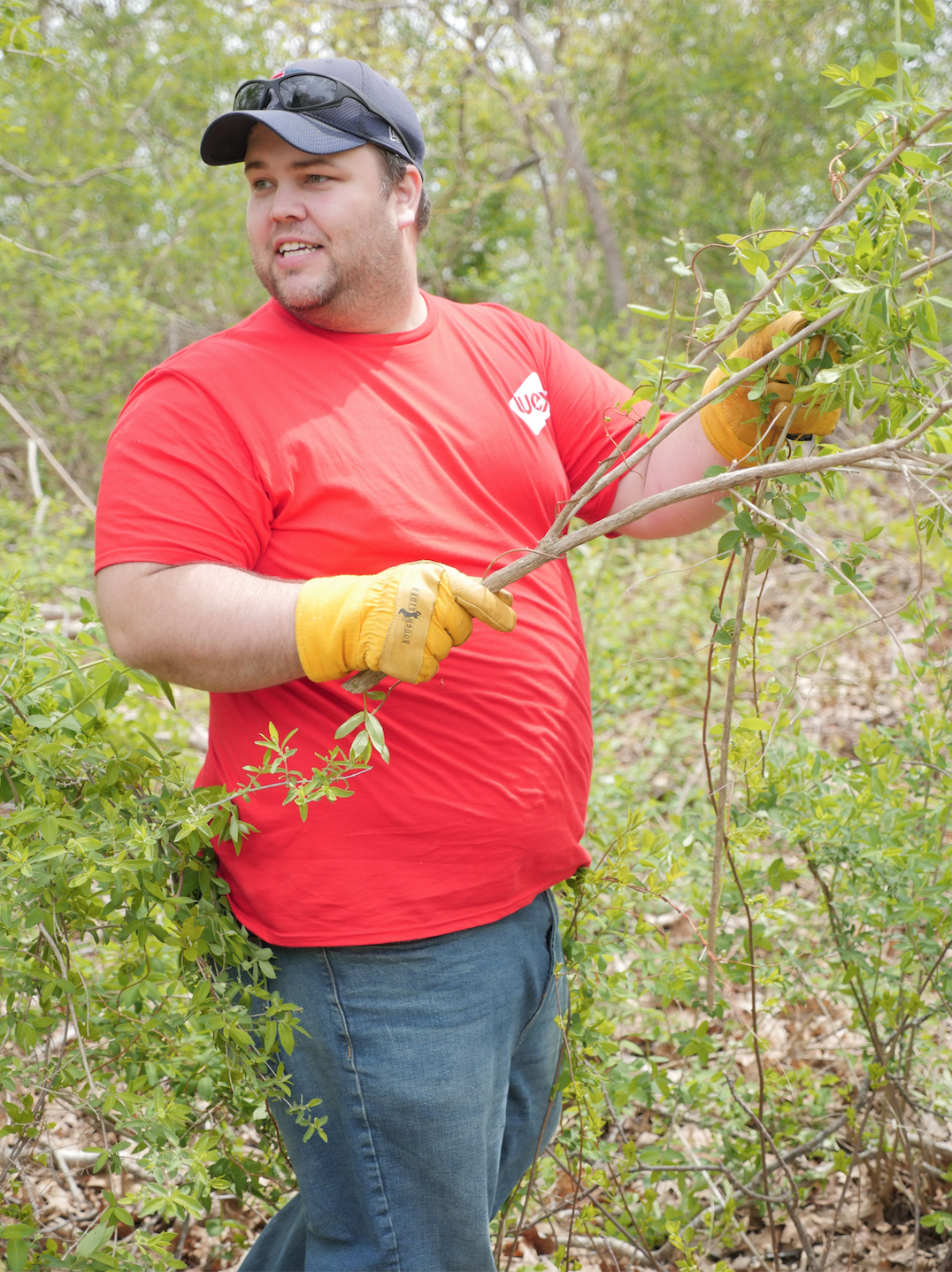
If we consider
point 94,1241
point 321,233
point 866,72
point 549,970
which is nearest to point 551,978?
point 549,970

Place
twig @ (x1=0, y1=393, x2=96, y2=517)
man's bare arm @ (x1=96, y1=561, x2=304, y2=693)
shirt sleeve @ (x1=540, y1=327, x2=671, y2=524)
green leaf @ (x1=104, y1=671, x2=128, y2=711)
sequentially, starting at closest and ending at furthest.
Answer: man's bare arm @ (x1=96, y1=561, x2=304, y2=693), green leaf @ (x1=104, y1=671, x2=128, y2=711), shirt sleeve @ (x1=540, y1=327, x2=671, y2=524), twig @ (x1=0, y1=393, x2=96, y2=517)

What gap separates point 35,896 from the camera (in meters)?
1.55

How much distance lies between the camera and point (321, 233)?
1.93 meters

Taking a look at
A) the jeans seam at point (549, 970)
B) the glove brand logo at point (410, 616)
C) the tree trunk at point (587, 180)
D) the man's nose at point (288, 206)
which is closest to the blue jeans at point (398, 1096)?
the jeans seam at point (549, 970)

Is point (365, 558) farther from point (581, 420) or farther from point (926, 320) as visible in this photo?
point (926, 320)

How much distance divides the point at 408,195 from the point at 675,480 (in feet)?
2.74

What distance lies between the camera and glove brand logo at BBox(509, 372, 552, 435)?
2.08 meters

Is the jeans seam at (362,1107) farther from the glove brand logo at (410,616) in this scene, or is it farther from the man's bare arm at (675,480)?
the man's bare arm at (675,480)

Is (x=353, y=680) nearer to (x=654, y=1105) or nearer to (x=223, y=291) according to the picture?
(x=654, y=1105)

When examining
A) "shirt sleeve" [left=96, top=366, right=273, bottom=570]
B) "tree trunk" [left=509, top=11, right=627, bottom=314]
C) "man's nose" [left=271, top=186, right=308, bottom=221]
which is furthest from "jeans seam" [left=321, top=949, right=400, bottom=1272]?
"tree trunk" [left=509, top=11, right=627, bottom=314]

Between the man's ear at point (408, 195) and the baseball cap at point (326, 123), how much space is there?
0.11 feet

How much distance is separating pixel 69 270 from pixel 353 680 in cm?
516

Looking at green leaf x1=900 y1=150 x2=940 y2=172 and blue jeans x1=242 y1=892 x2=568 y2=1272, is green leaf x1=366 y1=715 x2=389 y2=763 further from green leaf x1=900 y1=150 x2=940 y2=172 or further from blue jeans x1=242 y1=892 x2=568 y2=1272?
green leaf x1=900 y1=150 x2=940 y2=172

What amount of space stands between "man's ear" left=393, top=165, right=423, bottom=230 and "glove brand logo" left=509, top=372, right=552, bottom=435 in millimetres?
414
